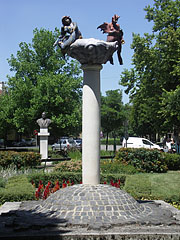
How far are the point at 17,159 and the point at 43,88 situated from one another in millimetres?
12088

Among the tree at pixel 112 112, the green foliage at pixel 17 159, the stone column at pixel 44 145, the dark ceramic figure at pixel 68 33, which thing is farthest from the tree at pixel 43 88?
the dark ceramic figure at pixel 68 33

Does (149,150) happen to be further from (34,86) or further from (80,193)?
(34,86)

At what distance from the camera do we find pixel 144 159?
Result: 16.0 meters

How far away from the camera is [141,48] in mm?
22688

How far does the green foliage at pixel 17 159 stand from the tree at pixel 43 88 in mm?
9970

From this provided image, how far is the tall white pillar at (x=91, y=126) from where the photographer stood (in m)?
6.52

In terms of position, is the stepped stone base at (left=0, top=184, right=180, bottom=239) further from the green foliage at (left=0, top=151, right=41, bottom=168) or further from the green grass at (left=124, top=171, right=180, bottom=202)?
the green foliage at (left=0, top=151, right=41, bottom=168)

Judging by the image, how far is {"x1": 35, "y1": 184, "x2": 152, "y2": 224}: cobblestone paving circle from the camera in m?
5.41

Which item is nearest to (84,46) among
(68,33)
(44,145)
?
(68,33)

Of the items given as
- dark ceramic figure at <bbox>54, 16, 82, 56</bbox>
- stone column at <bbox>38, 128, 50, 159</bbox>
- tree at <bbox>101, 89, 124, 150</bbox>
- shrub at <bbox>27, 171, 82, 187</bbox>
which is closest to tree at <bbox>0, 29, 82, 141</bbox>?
stone column at <bbox>38, 128, 50, 159</bbox>

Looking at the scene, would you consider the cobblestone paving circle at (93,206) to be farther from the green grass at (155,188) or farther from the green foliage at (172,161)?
the green foliage at (172,161)

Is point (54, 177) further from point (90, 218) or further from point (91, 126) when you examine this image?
point (90, 218)

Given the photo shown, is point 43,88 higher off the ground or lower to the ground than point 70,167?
higher

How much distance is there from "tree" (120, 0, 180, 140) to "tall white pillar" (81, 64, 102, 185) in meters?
14.9
